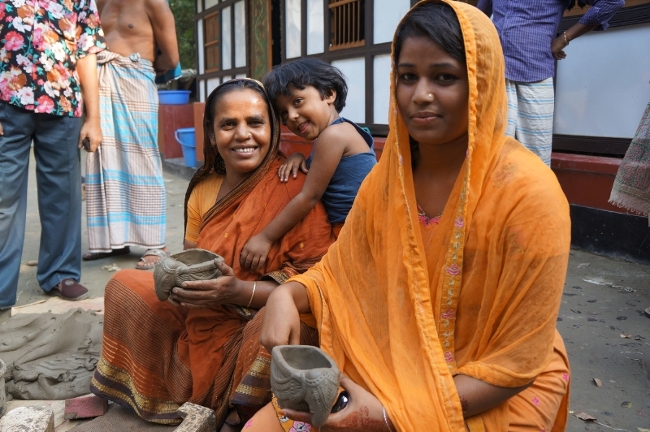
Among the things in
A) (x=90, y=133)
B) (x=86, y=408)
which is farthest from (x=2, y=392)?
(x=90, y=133)

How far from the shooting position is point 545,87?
4.25 m

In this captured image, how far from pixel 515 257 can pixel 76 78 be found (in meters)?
3.31

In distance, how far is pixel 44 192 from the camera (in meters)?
4.05

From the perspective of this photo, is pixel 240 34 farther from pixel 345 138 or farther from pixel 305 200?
pixel 305 200

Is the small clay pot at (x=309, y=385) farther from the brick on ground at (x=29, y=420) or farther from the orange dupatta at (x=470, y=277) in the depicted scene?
the brick on ground at (x=29, y=420)

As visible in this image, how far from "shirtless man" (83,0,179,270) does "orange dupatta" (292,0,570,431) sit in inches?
128

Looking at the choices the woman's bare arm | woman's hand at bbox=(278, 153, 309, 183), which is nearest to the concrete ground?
the woman's bare arm

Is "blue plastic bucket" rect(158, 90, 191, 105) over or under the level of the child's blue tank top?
over

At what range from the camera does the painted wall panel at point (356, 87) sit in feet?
23.0

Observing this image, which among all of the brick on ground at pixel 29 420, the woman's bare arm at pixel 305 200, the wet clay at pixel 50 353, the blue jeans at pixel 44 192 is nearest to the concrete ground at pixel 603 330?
the blue jeans at pixel 44 192

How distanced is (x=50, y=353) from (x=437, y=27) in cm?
261

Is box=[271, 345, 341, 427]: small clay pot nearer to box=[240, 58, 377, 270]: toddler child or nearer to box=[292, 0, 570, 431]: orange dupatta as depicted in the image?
box=[292, 0, 570, 431]: orange dupatta

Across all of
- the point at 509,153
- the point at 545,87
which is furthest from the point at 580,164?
the point at 509,153

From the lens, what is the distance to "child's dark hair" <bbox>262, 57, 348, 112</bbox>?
2.67m
